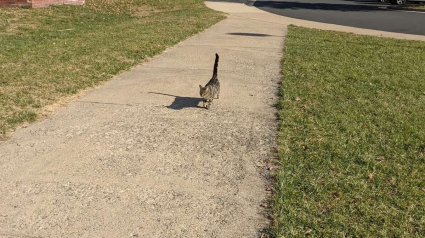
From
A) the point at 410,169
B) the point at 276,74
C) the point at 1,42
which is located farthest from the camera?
the point at 1,42

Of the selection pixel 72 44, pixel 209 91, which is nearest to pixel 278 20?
pixel 72 44

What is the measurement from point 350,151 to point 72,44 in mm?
7640

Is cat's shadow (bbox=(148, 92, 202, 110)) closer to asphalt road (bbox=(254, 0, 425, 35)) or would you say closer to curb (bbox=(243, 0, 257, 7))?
asphalt road (bbox=(254, 0, 425, 35))

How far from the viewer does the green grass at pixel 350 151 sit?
3.92m

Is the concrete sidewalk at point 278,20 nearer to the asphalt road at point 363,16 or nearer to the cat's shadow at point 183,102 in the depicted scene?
the asphalt road at point 363,16

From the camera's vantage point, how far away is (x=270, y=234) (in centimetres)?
370

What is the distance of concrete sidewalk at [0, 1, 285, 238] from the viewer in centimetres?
383

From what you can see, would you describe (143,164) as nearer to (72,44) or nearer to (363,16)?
(72,44)

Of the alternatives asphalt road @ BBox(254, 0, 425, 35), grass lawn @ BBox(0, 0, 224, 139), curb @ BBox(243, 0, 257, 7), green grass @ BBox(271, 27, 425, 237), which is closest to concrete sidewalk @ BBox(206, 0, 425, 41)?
asphalt road @ BBox(254, 0, 425, 35)

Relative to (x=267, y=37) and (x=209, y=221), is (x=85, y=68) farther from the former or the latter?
(x=267, y=37)

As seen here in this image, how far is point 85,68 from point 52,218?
5.17 meters

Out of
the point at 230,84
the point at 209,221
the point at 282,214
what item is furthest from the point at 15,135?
the point at 230,84

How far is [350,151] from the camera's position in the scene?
5297 mm

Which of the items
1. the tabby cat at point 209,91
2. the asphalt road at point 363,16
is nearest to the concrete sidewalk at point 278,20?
the asphalt road at point 363,16
